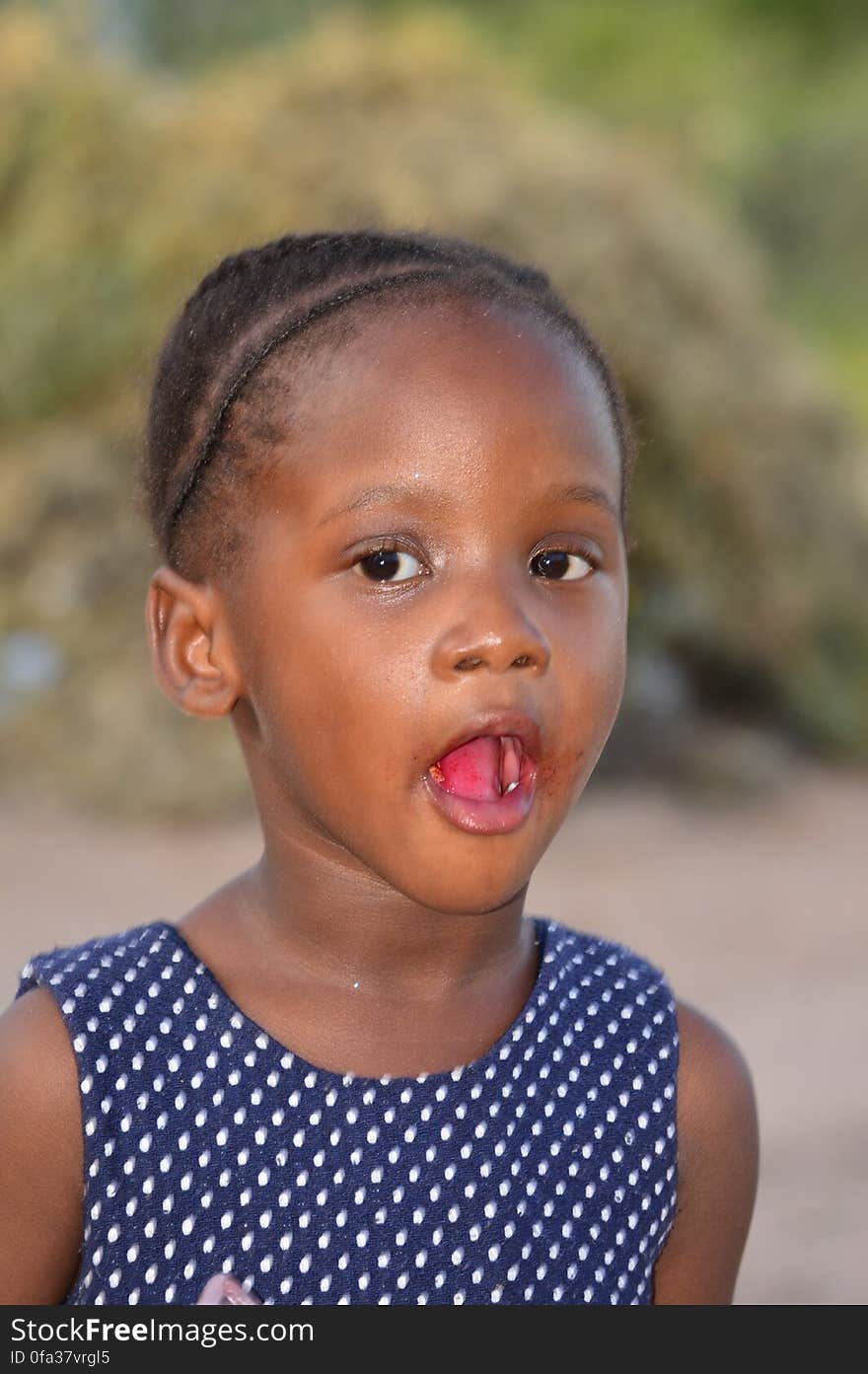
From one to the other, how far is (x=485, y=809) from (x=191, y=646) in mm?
302

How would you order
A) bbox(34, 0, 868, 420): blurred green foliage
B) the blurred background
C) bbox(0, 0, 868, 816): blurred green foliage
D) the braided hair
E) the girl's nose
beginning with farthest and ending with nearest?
1. bbox(34, 0, 868, 420): blurred green foliage
2. bbox(0, 0, 868, 816): blurred green foliage
3. the blurred background
4. the braided hair
5. the girl's nose

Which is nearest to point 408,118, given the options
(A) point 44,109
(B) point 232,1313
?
(A) point 44,109

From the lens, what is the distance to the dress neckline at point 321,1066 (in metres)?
1.17

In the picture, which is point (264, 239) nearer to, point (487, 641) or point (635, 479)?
point (635, 479)

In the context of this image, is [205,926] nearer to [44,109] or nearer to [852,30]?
[44,109]

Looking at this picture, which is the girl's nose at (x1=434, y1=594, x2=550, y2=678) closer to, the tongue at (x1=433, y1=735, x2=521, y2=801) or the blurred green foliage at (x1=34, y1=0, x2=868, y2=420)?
the tongue at (x1=433, y1=735, x2=521, y2=801)

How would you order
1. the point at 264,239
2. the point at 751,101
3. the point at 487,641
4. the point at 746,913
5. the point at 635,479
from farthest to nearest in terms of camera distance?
the point at 751,101, the point at 635,479, the point at 264,239, the point at 746,913, the point at 487,641

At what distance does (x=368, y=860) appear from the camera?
113 cm

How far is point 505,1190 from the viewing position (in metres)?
1.20

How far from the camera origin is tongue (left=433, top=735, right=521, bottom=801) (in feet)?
3.60

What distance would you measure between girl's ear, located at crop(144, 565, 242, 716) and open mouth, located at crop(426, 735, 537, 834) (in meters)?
0.21

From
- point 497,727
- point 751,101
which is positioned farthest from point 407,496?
point 751,101

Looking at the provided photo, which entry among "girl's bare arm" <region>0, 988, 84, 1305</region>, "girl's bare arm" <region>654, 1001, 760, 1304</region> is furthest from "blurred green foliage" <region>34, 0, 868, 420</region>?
"girl's bare arm" <region>0, 988, 84, 1305</region>

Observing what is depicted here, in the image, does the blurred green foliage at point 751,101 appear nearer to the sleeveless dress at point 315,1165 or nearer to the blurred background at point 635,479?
the blurred background at point 635,479
